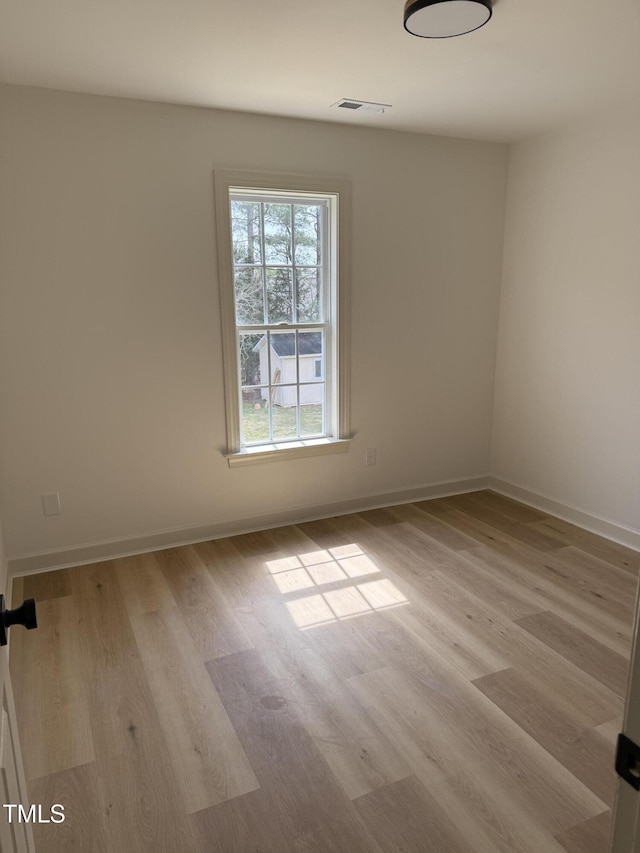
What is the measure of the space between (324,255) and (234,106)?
3.25 feet

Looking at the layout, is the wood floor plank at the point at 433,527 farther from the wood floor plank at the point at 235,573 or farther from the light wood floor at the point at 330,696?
the wood floor plank at the point at 235,573

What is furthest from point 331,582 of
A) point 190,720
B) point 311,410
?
point 311,410

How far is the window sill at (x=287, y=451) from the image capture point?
3561 millimetres

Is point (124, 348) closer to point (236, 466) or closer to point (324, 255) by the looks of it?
point (236, 466)

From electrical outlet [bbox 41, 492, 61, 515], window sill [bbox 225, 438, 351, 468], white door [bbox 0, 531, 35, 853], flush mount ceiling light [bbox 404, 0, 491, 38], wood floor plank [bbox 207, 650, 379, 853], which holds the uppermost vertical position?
flush mount ceiling light [bbox 404, 0, 491, 38]

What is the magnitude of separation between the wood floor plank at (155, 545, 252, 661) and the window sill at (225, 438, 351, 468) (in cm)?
63

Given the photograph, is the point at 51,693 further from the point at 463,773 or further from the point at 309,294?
the point at 309,294

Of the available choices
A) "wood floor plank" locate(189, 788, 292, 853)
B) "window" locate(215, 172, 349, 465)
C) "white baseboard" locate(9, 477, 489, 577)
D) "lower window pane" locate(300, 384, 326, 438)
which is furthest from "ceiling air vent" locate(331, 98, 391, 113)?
"wood floor plank" locate(189, 788, 292, 853)

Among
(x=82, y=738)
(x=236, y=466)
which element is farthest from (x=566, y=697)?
(x=236, y=466)

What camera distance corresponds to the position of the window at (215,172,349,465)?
3.39m

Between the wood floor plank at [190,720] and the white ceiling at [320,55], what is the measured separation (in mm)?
2506

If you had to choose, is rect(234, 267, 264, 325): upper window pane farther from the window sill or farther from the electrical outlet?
the electrical outlet

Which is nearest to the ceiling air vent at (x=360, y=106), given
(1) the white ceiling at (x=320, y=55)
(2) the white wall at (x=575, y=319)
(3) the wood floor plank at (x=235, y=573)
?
(1) the white ceiling at (x=320, y=55)

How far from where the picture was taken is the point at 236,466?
3.57 meters
